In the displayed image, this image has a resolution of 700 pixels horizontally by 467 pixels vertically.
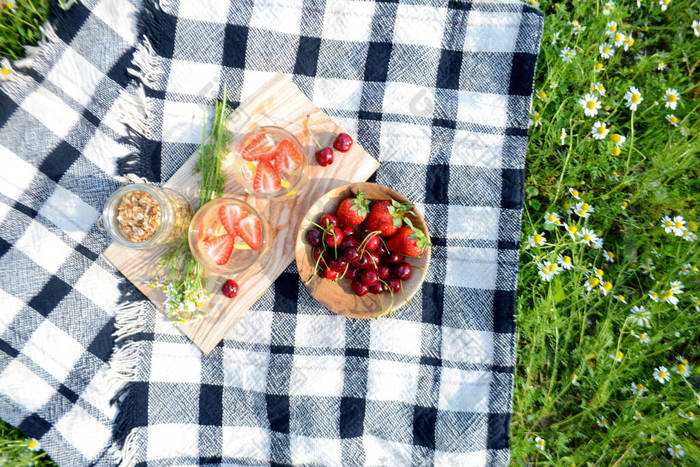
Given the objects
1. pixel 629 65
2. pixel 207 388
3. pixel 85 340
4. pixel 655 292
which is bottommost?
pixel 207 388

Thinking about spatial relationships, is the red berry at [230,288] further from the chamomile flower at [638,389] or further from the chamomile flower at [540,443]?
the chamomile flower at [638,389]

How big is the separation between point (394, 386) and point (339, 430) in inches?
10.6

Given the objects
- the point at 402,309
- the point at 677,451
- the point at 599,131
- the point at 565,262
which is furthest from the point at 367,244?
the point at 677,451

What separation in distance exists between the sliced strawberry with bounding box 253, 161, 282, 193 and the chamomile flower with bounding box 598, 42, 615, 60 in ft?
4.67

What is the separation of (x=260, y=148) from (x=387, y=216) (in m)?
0.51

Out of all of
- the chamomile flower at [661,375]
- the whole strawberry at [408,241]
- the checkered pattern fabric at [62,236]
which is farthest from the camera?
the chamomile flower at [661,375]

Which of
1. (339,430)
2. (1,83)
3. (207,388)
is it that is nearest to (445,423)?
(339,430)

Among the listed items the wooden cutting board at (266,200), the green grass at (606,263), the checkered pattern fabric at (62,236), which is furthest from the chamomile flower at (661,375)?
the checkered pattern fabric at (62,236)

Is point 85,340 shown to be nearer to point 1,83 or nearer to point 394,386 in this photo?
point 1,83

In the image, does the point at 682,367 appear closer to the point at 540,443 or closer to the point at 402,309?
the point at 540,443

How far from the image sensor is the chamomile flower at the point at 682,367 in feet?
5.90

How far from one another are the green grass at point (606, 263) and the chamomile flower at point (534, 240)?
0.09 feet

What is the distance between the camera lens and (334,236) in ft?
4.77

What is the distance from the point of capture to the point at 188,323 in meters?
1.67
